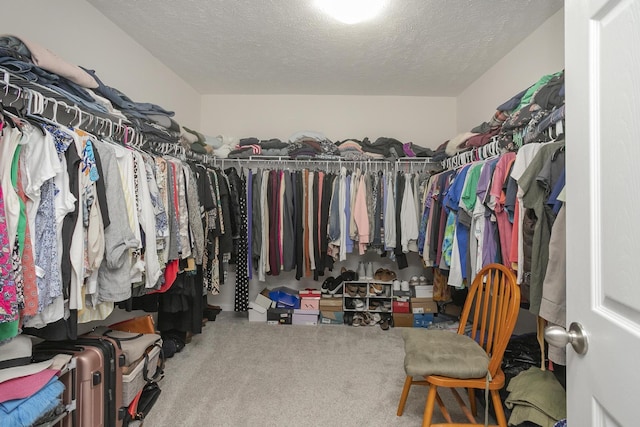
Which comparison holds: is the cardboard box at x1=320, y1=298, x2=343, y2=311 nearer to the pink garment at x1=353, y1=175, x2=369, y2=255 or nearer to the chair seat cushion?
the pink garment at x1=353, y1=175, x2=369, y2=255

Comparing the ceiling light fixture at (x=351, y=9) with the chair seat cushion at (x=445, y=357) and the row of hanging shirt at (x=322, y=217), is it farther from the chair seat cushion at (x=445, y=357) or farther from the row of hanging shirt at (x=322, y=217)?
the chair seat cushion at (x=445, y=357)

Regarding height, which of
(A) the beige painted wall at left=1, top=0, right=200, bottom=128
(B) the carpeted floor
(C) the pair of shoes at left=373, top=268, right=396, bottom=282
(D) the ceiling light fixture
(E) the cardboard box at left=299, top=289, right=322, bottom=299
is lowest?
(B) the carpeted floor

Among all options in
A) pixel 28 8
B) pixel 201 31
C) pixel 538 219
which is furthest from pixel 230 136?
pixel 538 219

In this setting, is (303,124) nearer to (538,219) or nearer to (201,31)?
(201,31)

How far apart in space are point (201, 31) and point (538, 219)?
2.47m

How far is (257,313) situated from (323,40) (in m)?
2.65

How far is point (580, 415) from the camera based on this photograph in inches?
26.2

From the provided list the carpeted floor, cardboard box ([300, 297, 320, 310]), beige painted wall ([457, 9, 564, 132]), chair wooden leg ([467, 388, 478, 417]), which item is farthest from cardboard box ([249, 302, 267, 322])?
beige painted wall ([457, 9, 564, 132])

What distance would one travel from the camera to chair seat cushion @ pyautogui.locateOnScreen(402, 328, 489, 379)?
139 centimetres

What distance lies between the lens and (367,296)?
130 inches

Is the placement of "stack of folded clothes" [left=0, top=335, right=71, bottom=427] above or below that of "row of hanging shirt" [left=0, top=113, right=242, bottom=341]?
below

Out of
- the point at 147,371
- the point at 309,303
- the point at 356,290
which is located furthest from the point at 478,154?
the point at 147,371

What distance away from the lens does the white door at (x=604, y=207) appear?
521 mm

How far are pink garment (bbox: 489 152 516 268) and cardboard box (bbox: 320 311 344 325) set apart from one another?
6.21ft
